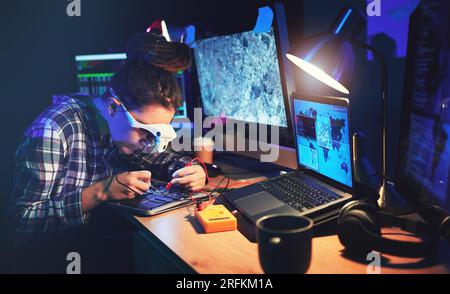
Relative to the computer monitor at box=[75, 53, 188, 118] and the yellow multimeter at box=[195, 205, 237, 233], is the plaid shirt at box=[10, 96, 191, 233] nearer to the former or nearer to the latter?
the yellow multimeter at box=[195, 205, 237, 233]

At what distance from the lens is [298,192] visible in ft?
3.59

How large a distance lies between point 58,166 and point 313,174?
0.76m

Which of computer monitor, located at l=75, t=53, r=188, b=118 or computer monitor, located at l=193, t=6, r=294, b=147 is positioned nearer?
computer monitor, located at l=193, t=6, r=294, b=147

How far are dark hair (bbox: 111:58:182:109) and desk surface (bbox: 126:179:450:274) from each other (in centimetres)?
39

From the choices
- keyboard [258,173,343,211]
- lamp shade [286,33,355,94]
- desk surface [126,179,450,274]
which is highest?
lamp shade [286,33,355,94]

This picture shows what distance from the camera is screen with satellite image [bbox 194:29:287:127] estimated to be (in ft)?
4.65

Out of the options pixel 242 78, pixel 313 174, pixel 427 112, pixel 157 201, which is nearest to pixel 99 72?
pixel 242 78

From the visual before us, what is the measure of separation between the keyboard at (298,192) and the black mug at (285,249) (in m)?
0.23

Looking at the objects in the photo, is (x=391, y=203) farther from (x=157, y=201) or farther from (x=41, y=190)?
(x=41, y=190)

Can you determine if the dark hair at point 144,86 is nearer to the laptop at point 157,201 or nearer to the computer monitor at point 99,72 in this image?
the laptop at point 157,201

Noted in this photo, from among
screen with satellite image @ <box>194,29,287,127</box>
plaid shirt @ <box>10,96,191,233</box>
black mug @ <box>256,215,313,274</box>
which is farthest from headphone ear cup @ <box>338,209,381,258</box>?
plaid shirt @ <box>10,96,191,233</box>
